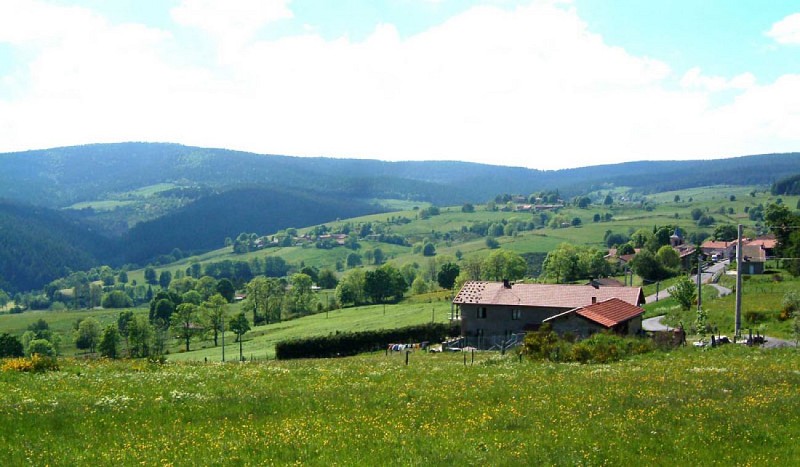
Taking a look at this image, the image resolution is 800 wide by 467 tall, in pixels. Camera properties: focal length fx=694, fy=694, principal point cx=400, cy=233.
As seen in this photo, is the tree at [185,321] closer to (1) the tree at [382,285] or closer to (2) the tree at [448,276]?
(1) the tree at [382,285]

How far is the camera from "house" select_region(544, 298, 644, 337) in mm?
57875

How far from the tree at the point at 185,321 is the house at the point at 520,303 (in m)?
65.6

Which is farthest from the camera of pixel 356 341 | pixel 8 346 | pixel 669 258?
pixel 669 258

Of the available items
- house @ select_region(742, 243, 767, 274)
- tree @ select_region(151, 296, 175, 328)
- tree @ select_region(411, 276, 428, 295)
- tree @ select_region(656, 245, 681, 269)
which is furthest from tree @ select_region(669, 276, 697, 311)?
tree @ select_region(151, 296, 175, 328)

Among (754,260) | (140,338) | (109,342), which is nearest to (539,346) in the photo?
(754,260)

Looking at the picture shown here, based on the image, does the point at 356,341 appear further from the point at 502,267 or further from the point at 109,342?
the point at 502,267

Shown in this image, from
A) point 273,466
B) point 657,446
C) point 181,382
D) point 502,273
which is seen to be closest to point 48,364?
point 181,382

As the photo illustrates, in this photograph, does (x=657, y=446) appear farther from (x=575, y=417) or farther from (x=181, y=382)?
(x=181, y=382)

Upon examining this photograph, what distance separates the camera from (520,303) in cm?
7444

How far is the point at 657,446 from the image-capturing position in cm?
1503

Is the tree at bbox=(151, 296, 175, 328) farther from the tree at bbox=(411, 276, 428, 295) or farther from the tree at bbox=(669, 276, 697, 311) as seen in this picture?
the tree at bbox=(669, 276, 697, 311)

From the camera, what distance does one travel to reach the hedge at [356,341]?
70.8 meters

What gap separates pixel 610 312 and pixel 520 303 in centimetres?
1523

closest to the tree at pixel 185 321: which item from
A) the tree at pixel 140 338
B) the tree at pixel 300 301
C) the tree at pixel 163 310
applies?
the tree at pixel 140 338
